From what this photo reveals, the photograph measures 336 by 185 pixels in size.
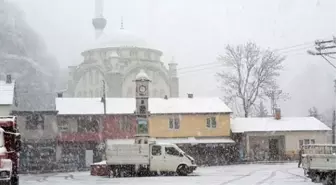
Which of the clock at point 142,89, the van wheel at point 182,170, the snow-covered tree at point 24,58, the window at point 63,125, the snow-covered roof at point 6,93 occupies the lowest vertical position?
the van wheel at point 182,170

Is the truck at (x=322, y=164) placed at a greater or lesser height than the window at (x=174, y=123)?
lesser

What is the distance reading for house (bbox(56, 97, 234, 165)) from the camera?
5122cm

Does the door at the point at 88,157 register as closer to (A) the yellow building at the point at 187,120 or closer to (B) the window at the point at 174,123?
(A) the yellow building at the point at 187,120

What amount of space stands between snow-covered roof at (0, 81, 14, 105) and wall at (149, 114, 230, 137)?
1414cm

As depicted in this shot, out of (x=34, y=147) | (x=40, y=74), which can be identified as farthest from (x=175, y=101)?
(x=40, y=74)

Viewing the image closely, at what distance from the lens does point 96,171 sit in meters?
30.7

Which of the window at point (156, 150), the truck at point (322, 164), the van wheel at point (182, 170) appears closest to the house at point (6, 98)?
the window at point (156, 150)

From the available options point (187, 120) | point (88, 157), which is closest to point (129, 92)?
point (187, 120)

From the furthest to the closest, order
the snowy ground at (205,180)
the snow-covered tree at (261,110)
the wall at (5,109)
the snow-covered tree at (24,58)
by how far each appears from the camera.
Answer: the snow-covered tree at (24,58) → the snow-covered tree at (261,110) → the wall at (5,109) → the snowy ground at (205,180)

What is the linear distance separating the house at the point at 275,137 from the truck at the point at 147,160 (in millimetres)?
27785

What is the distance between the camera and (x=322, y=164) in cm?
2017

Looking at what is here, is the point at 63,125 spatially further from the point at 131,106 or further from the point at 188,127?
the point at 188,127

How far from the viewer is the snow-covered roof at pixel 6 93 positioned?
48.0 m

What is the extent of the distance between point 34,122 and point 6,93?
3.93 m
